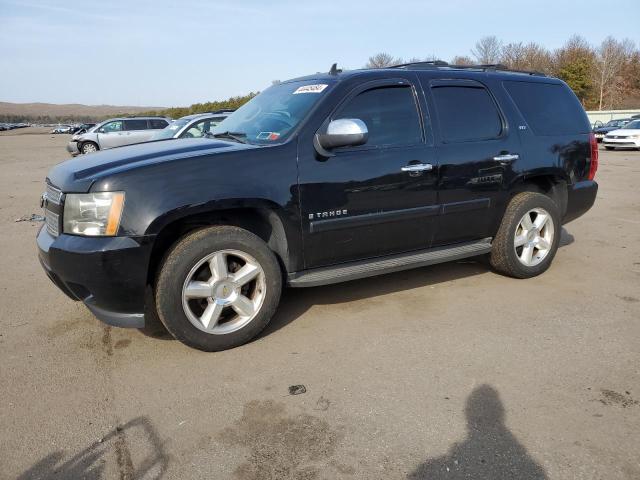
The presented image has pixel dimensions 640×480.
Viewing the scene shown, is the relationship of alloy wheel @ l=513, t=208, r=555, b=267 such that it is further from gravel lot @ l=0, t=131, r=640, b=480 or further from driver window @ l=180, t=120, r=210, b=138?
driver window @ l=180, t=120, r=210, b=138

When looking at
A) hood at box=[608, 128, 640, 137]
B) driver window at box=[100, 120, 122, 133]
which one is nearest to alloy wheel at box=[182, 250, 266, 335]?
driver window at box=[100, 120, 122, 133]

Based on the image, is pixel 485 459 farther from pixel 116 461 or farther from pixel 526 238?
pixel 526 238

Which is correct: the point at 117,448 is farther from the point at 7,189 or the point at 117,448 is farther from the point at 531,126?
the point at 7,189

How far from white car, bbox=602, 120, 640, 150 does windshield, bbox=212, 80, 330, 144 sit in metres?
21.5

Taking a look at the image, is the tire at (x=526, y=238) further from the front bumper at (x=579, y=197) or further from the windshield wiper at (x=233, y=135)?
the windshield wiper at (x=233, y=135)

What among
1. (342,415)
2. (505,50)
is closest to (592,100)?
(505,50)

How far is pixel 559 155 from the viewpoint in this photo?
489 cm

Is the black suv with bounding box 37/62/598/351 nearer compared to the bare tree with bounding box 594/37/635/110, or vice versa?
the black suv with bounding box 37/62/598/351

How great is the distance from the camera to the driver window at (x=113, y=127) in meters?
23.2

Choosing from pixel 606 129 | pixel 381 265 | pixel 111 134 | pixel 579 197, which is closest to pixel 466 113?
pixel 381 265

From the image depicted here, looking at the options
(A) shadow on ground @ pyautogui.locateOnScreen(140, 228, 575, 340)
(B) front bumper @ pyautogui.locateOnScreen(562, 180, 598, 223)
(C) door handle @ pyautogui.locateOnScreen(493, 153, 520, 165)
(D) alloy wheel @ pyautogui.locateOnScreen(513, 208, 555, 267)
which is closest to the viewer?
(A) shadow on ground @ pyautogui.locateOnScreen(140, 228, 575, 340)

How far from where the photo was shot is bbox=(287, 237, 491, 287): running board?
3.73 metres

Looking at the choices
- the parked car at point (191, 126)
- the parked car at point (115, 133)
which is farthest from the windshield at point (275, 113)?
the parked car at point (115, 133)

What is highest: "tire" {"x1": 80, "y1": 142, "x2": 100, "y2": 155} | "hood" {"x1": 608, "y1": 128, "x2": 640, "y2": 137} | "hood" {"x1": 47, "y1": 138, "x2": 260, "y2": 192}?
"tire" {"x1": 80, "y1": 142, "x2": 100, "y2": 155}
